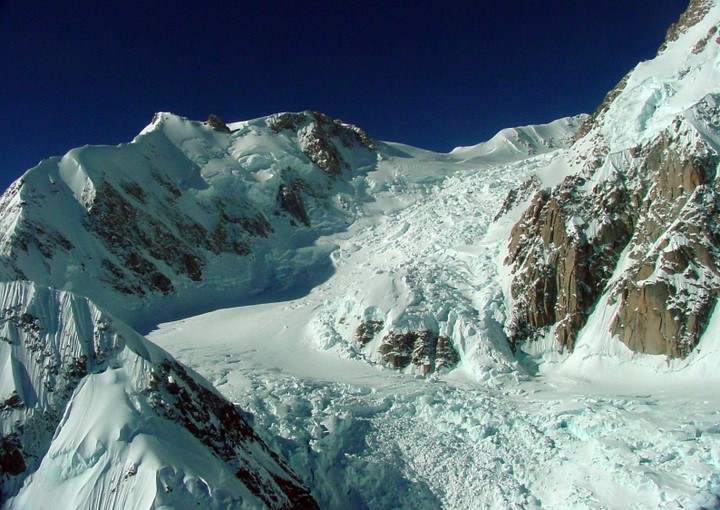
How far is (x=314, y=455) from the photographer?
25.7 m

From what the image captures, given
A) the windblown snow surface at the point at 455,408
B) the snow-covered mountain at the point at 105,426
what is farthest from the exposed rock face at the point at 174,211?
the snow-covered mountain at the point at 105,426

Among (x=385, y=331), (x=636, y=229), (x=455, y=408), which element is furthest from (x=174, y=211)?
(x=636, y=229)

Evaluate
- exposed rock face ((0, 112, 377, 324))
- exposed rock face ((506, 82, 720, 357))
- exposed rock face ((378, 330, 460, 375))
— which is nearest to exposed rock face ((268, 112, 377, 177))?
exposed rock face ((0, 112, 377, 324))

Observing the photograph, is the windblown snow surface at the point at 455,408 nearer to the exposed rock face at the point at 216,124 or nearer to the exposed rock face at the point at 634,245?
the exposed rock face at the point at 634,245

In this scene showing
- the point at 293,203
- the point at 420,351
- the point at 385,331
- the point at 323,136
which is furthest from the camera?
the point at 323,136

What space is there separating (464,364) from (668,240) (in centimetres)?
1384

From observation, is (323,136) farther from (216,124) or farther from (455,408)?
(455,408)

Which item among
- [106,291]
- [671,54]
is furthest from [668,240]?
[106,291]

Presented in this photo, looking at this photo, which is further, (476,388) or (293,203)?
(293,203)

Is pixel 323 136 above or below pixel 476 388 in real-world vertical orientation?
above

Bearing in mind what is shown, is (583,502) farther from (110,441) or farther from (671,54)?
(671,54)

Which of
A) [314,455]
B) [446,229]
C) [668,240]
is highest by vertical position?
[446,229]

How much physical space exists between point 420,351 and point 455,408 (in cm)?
681

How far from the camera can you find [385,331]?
122 ft
